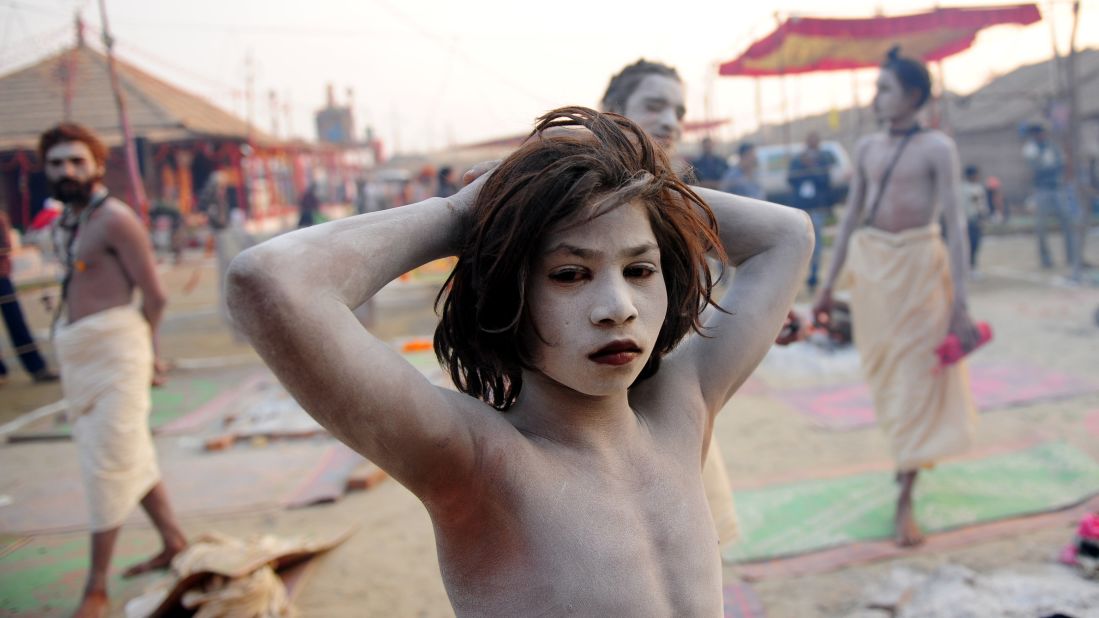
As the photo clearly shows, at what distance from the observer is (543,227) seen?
1153 millimetres

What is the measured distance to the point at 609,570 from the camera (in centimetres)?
117

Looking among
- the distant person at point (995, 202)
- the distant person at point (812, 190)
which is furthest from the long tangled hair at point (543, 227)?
the distant person at point (995, 202)

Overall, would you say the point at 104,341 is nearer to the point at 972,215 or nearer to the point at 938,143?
the point at 938,143

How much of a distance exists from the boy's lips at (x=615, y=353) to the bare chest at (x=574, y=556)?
0.63 feet

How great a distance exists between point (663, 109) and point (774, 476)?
235 cm

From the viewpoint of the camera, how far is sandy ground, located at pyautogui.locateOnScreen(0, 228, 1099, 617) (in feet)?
10.3

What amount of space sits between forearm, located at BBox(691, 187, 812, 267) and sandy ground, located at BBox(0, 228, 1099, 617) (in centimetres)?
187

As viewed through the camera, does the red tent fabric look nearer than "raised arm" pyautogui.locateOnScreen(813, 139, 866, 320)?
No

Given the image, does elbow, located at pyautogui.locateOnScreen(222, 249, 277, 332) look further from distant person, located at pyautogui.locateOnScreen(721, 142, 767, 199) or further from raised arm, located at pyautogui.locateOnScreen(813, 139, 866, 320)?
distant person, located at pyautogui.locateOnScreen(721, 142, 767, 199)

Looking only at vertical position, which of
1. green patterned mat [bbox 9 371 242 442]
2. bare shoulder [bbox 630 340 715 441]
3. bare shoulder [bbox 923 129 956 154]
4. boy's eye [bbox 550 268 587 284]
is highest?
bare shoulder [bbox 923 129 956 154]

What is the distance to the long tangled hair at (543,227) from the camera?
116 centimetres

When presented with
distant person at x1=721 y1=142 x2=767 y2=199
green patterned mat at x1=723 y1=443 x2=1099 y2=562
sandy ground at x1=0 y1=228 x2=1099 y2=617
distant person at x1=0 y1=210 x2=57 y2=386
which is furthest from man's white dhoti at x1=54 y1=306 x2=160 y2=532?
distant person at x1=721 y1=142 x2=767 y2=199

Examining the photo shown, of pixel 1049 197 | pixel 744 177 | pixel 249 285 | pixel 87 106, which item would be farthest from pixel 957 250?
pixel 87 106

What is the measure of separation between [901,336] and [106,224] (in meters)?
3.56
